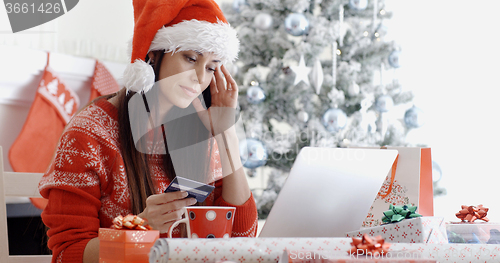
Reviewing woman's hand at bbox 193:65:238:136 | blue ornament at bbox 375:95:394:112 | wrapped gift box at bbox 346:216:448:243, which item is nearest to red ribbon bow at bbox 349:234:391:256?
wrapped gift box at bbox 346:216:448:243

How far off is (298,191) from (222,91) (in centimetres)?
52

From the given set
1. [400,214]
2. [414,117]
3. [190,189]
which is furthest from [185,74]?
[414,117]

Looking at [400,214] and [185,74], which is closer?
[400,214]

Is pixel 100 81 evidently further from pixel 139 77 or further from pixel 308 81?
pixel 139 77

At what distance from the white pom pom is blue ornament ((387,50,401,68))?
6.31ft

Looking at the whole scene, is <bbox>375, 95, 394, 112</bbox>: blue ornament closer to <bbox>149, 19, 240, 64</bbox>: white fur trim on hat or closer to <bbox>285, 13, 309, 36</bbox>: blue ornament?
<bbox>285, 13, 309, 36</bbox>: blue ornament

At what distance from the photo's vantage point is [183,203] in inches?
27.8

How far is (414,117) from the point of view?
266cm

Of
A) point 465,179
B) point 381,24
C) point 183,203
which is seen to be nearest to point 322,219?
point 183,203

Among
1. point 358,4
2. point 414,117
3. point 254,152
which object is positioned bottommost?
point 254,152

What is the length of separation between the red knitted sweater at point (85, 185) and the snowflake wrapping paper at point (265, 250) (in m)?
0.41

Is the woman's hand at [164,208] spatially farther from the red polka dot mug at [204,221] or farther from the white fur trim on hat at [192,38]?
the white fur trim on hat at [192,38]

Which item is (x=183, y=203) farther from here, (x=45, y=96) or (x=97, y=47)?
(x=97, y=47)

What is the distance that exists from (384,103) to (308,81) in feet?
1.49
